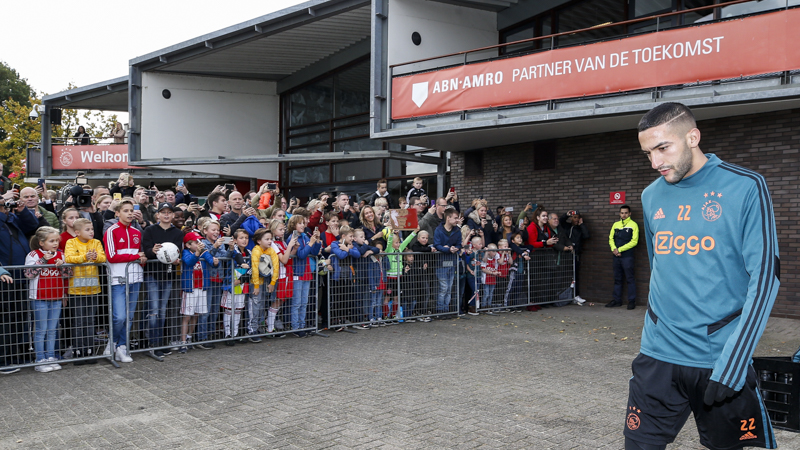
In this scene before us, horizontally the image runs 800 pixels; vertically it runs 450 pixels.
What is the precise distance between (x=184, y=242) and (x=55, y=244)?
1.48 m

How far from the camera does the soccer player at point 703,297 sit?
8.46 ft

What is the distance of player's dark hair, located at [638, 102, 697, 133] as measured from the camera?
2.83m

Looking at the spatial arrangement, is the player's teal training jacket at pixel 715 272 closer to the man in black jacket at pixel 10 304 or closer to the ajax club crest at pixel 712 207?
the ajax club crest at pixel 712 207

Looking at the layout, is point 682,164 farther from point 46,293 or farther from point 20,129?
point 20,129

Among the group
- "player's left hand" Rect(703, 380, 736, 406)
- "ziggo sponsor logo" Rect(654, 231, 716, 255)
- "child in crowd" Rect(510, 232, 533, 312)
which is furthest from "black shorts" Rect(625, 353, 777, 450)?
"child in crowd" Rect(510, 232, 533, 312)

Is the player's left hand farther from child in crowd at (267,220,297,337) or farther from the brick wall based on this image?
the brick wall

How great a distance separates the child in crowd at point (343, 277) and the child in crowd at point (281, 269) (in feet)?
2.14

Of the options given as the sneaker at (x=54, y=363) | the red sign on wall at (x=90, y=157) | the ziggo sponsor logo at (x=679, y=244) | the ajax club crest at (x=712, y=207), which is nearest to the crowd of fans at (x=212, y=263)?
the sneaker at (x=54, y=363)

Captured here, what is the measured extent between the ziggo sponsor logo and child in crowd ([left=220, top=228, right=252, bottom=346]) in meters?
6.17

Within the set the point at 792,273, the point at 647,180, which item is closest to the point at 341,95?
the point at 647,180

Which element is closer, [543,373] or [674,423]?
[674,423]

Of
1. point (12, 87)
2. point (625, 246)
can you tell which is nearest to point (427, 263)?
point (625, 246)

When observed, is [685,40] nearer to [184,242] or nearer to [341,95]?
[184,242]

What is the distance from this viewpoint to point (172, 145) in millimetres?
19172
